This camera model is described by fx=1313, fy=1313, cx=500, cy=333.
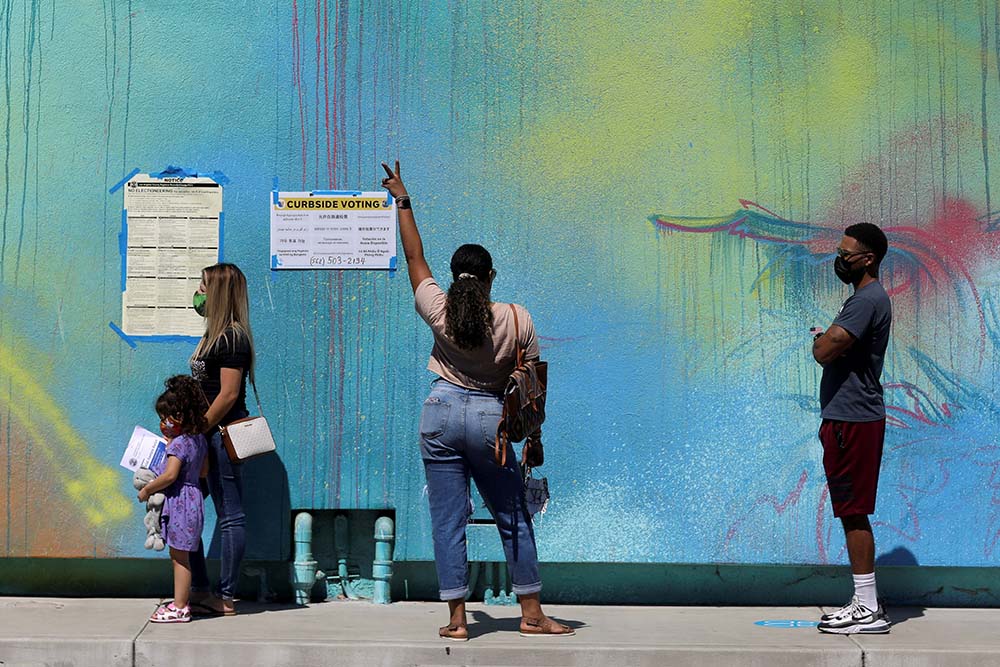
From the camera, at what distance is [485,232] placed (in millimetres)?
6480

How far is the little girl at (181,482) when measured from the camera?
5906 millimetres

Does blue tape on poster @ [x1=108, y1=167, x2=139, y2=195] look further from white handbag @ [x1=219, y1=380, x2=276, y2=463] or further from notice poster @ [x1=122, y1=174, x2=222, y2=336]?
white handbag @ [x1=219, y1=380, x2=276, y2=463]

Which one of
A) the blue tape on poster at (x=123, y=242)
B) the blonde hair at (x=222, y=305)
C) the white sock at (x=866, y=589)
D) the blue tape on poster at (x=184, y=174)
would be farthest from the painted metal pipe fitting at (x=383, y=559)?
the white sock at (x=866, y=589)

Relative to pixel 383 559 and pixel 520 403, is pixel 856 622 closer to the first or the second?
pixel 520 403

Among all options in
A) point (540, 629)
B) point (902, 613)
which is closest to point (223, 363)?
point (540, 629)

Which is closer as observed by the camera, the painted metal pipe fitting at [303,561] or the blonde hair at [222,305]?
the blonde hair at [222,305]

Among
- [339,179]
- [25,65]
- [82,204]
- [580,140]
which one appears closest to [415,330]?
[339,179]

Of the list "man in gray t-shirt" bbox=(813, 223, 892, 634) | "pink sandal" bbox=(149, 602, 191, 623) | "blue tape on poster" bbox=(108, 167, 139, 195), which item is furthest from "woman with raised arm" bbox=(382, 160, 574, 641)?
"blue tape on poster" bbox=(108, 167, 139, 195)

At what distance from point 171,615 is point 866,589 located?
3120 millimetres

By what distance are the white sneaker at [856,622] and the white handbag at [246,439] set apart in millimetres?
2683

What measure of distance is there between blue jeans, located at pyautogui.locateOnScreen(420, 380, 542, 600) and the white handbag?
2.99 feet

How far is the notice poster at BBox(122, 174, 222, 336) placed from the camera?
6492mm

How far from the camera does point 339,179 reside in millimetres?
6484

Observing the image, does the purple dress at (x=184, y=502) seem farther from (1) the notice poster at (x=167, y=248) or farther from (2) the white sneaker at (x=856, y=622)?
(2) the white sneaker at (x=856, y=622)
